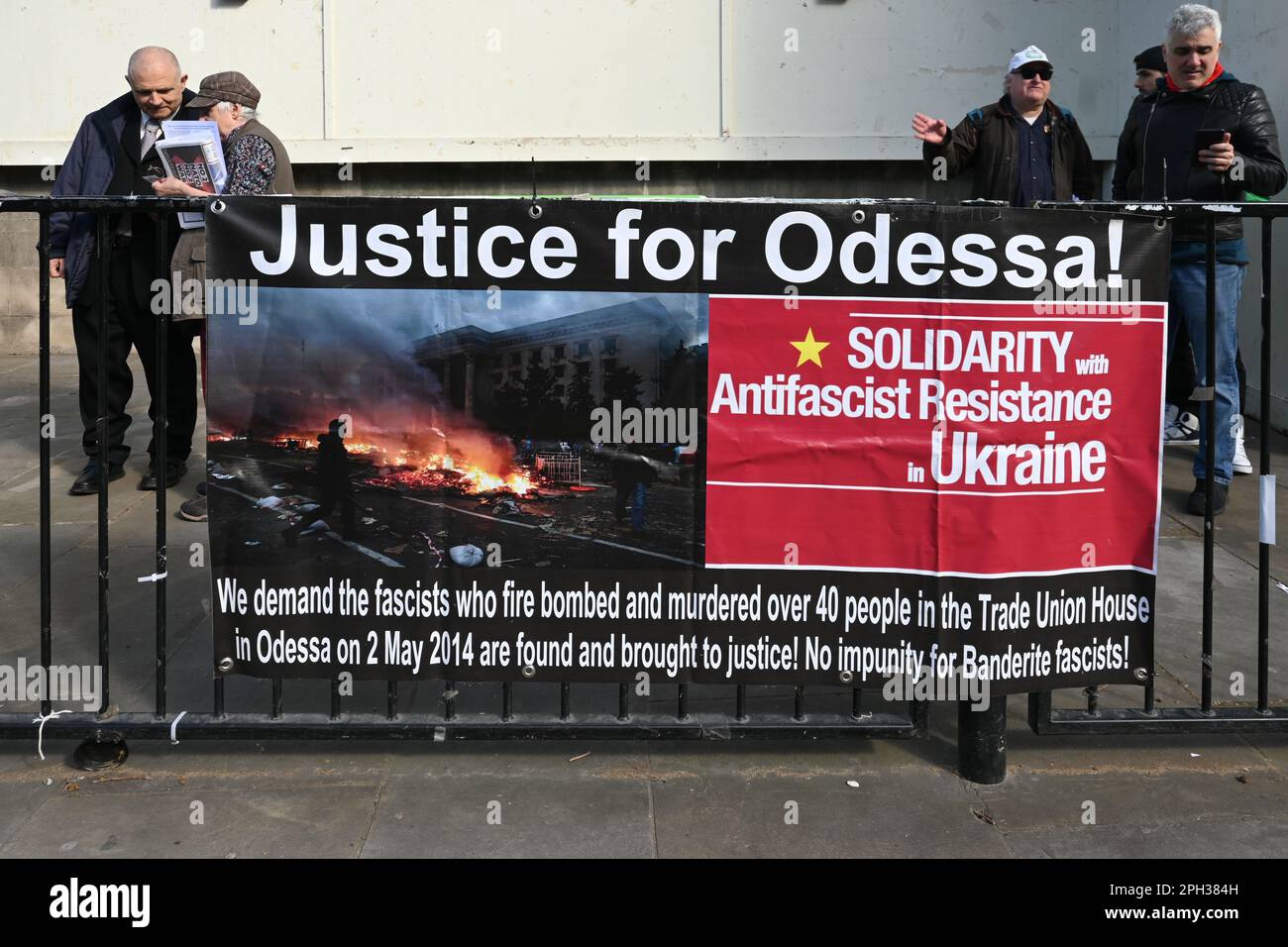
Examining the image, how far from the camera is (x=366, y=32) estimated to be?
11367 millimetres

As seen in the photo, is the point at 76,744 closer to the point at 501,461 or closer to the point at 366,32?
the point at 501,461

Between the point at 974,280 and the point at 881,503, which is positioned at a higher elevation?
the point at 974,280

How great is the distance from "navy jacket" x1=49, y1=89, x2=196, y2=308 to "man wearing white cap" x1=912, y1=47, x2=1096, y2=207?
13.3 ft

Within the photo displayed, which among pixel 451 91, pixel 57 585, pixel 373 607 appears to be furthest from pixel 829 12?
pixel 373 607

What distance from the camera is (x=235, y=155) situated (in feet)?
21.0

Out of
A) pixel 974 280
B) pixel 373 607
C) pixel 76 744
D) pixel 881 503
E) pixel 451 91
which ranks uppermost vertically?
pixel 451 91

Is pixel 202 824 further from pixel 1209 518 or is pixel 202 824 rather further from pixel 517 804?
pixel 1209 518

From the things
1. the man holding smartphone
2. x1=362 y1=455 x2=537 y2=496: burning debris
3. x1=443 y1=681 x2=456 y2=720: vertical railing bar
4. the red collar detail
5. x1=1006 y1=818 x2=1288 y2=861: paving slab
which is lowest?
x1=1006 y1=818 x2=1288 y2=861: paving slab

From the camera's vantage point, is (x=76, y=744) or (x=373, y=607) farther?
(x=76, y=744)

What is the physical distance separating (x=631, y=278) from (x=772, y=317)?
1.37 ft

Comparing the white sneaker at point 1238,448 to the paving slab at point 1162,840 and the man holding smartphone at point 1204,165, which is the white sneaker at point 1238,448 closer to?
the man holding smartphone at point 1204,165

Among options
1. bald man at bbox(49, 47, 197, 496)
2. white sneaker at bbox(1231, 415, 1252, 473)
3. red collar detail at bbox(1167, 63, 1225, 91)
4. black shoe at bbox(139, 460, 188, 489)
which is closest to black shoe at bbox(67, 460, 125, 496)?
bald man at bbox(49, 47, 197, 496)

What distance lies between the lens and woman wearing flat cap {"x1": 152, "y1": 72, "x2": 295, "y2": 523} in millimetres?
6348

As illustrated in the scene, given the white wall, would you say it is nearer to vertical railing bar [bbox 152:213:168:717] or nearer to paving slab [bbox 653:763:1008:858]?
vertical railing bar [bbox 152:213:168:717]
